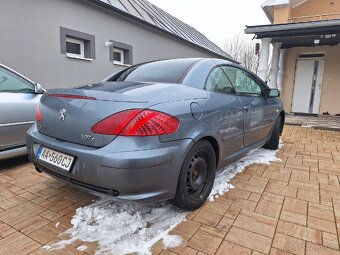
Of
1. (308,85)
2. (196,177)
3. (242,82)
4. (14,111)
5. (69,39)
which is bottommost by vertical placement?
(196,177)

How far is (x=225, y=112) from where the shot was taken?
2.54 m

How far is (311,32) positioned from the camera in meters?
7.60

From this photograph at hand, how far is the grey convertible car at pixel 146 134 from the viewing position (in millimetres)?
1788

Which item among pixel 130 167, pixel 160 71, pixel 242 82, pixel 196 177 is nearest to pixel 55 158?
pixel 130 167

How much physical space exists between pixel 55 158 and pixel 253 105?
2.29 m

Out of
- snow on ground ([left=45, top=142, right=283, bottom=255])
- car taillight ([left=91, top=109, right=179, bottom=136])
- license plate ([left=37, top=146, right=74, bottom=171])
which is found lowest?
snow on ground ([left=45, top=142, right=283, bottom=255])

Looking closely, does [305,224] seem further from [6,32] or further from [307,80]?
[307,80]

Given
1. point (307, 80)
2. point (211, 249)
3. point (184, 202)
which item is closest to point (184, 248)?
point (211, 249)

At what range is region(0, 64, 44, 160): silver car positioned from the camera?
9.84ft

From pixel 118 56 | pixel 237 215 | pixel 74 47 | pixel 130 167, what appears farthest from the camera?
pixel 118 56

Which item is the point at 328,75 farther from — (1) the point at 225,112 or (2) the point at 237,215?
(2) the point at 237,215

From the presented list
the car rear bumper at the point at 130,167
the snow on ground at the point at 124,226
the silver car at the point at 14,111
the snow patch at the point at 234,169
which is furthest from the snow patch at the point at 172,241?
the silver car at the point at 14,111

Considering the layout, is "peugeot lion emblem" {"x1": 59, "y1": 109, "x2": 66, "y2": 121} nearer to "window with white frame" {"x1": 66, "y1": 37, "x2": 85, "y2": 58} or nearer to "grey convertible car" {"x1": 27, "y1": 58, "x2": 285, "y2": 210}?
"grey convertible car" {"x1": 27, "y1": 58, "x2": 285, "y2": 210}

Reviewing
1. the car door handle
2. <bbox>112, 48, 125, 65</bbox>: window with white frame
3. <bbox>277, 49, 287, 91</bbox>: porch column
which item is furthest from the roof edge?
the car door handle
